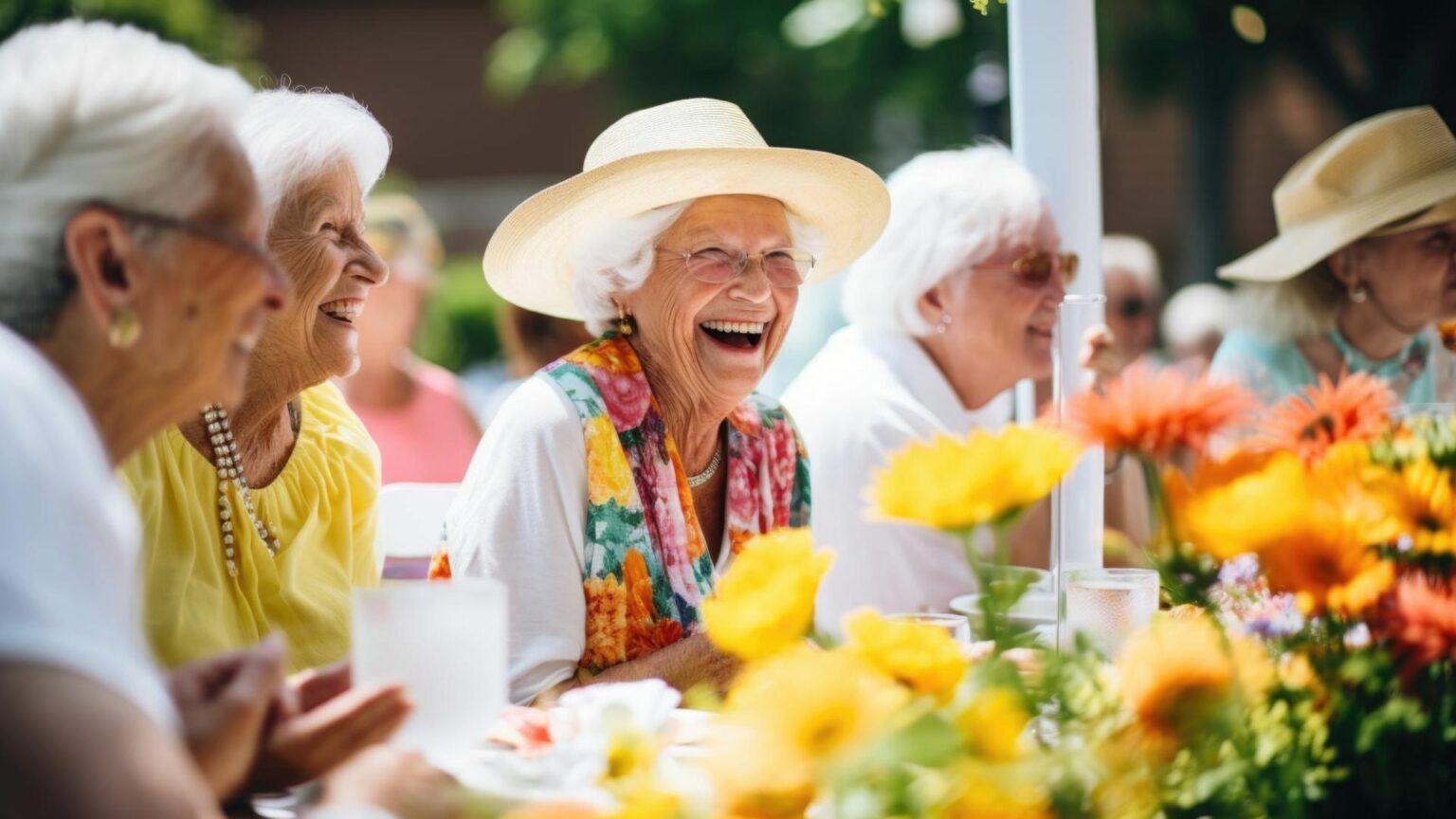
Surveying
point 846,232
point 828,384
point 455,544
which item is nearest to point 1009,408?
point 828,384

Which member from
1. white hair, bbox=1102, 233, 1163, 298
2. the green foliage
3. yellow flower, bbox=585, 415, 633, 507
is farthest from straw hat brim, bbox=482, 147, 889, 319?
the green foliage

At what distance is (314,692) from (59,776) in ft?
1.68

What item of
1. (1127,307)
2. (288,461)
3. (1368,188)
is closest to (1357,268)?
(1368,188)

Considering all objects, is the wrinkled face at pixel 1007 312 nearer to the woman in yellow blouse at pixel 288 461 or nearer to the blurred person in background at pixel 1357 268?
the blurred person in background at pixel 1357 268

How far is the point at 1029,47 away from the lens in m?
3.05

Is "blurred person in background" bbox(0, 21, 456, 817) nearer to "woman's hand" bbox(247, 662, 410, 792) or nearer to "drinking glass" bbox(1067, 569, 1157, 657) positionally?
"woman's hand" bbox(247, 662, 410, 792)

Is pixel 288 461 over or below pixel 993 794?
over

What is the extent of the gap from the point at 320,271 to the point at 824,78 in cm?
1140

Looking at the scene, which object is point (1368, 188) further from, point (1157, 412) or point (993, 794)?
point (993, 794)

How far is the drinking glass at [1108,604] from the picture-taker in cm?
195

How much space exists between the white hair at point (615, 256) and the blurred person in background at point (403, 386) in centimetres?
287

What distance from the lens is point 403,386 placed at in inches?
239

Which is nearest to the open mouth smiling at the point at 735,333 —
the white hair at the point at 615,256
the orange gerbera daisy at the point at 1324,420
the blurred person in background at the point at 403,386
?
the white hair at the point at 615,256

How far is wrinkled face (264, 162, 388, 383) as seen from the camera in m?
2.56
